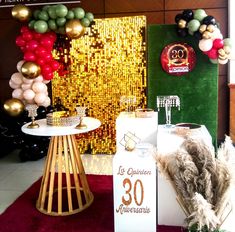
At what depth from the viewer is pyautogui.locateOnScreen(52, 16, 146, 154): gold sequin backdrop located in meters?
4.53

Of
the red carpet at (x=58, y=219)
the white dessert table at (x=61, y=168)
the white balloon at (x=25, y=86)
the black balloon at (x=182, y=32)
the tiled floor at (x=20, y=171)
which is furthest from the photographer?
the white balloon at (x=25, y=86)

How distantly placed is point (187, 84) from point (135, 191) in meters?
2.11

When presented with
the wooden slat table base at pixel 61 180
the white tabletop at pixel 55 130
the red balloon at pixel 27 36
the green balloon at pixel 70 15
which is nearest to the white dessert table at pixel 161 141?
the white tabletop at pixel 55 130

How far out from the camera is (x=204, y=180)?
1.48 meters

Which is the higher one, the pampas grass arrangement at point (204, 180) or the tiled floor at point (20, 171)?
the pampas grass arrangement at point (204, 180)

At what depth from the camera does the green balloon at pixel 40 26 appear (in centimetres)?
397

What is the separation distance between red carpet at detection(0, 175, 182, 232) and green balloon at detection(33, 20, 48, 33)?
1.99 m

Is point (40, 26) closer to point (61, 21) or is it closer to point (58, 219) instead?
point (61, 21)

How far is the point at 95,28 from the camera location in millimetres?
4555

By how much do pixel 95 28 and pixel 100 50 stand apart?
0.31m

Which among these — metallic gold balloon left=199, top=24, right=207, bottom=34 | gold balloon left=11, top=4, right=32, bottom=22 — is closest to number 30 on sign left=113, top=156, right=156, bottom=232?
metallic gold balloon left=199, top=24, right=207, bottom=34

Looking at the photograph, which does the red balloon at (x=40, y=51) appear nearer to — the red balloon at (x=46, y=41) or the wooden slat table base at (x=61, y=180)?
the red balloon at (x=46, y=41)

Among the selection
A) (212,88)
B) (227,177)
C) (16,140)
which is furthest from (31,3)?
(227,177)

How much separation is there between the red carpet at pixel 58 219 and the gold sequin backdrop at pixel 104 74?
5.47 feet
